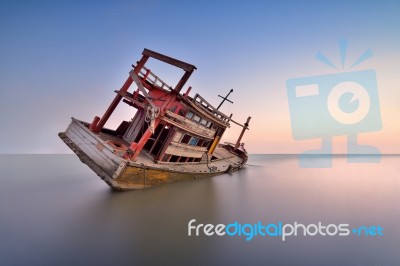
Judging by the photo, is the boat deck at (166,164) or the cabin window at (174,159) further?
the cabin window at (174,159)

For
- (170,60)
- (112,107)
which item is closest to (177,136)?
(112,107)

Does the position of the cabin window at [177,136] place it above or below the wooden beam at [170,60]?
below

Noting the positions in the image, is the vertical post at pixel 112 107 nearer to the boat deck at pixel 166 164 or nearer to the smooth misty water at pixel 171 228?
the boat deck at pixel 166 164

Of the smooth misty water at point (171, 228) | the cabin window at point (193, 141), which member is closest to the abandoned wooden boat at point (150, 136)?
the cabin window at point (193, 141)

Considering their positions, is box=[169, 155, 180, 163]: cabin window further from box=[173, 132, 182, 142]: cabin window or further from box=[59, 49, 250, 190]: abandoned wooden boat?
box=[173, 132, 182, 142]: cabin window

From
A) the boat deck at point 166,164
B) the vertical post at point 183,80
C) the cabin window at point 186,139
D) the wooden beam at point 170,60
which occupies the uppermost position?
the wooden beam at point 170,60

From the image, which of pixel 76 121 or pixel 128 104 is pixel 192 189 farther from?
pixel 76 121

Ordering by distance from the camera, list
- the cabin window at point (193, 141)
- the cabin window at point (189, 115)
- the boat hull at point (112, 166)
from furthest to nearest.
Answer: the cabin window at point (193, 141)
the cabin window at point (189, 115)
the boat hull at point (112, 166)

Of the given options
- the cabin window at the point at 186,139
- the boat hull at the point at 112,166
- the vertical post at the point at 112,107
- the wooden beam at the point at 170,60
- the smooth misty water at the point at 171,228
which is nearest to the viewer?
the smooth misty water at the point at 171,228

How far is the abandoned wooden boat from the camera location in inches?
411

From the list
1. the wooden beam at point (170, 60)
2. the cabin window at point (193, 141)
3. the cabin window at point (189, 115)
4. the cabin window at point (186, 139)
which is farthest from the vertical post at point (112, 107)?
the cabin window at point (193, 141)

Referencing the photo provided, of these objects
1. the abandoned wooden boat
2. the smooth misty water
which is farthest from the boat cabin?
the smooth misty water

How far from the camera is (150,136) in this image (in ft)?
44.3

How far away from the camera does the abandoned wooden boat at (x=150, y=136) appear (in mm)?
10445
